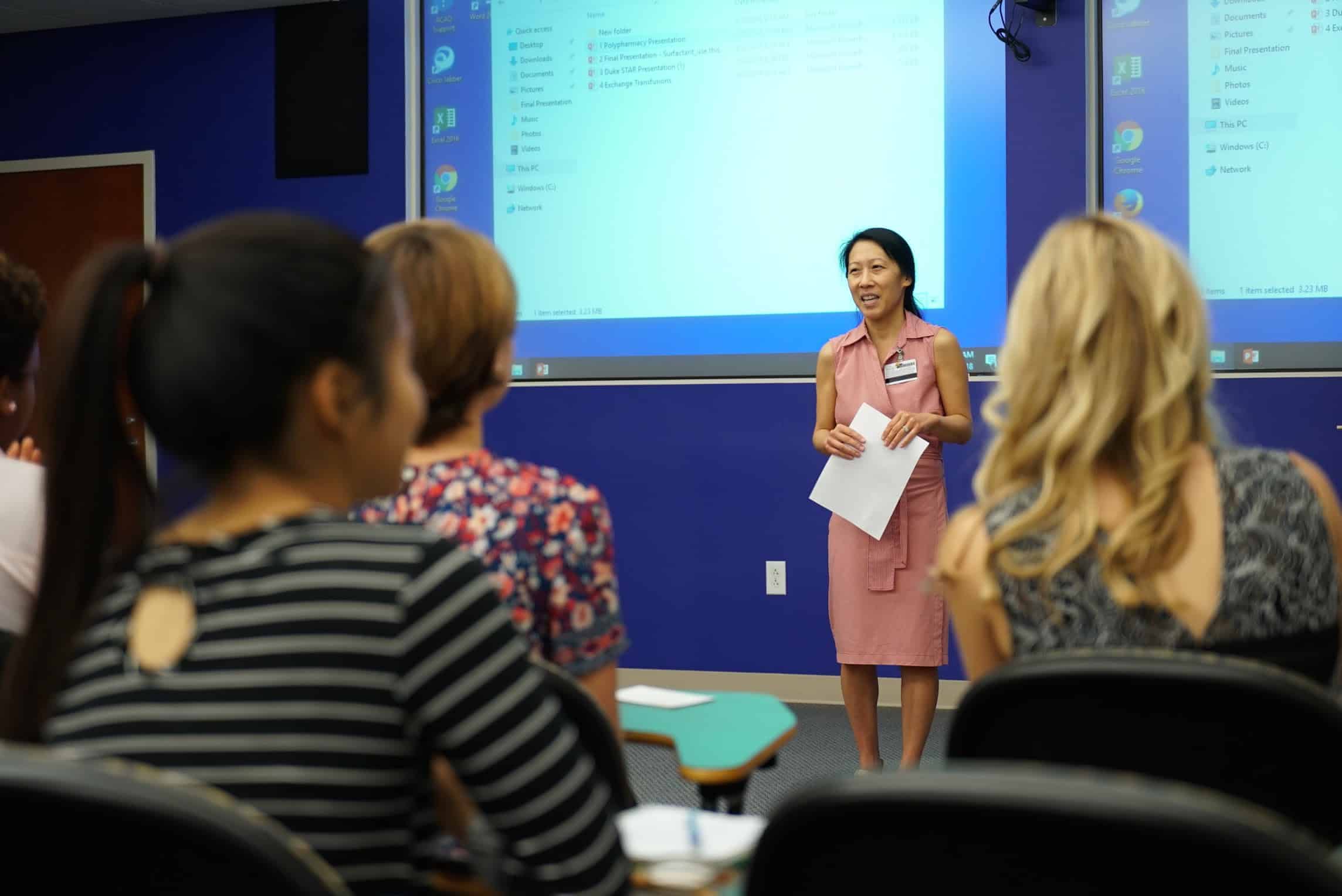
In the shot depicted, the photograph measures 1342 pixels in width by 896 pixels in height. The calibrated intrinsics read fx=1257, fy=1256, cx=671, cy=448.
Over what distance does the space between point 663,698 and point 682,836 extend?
2.47 feet

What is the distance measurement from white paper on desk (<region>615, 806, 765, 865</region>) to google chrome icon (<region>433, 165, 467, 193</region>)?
391 centimetres

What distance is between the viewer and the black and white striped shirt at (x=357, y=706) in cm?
82

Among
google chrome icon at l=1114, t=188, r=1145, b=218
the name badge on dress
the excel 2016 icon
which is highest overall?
the excel 2016 icon

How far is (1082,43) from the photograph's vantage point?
4.22 m

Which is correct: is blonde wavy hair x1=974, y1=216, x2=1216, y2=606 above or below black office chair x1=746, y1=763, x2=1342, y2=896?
above

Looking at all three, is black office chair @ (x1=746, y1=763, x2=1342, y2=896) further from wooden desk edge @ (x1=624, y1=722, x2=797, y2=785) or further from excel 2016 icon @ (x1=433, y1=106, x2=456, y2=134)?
excel 2016 icon @ (x1=433, y1=106, x2=456, y2=134)

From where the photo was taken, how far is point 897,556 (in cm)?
354

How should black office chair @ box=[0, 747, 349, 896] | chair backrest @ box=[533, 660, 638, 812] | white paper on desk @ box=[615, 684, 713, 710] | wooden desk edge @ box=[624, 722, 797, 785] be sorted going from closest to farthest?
black office chair @ box=[0, 747, 349, 896], chair backrest @ box=[533, 660, 638, 812], wooden desk edge @ box=[624, 722, 797, 785], white paper on desk @ box=[615, 684, 713, 710]

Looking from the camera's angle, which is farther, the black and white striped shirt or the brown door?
the brown door

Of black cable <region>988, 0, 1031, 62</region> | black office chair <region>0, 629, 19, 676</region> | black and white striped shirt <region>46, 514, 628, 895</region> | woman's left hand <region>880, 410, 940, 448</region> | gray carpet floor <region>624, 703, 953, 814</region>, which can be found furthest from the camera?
black cable <region>988, 0, 1031, 62</region>

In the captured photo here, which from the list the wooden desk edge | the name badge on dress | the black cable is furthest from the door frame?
the wooden desk edge

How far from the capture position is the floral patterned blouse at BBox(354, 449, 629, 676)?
1.44 meters

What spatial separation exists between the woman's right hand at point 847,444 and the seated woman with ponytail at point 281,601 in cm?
264

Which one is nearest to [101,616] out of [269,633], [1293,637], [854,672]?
[269,633]
